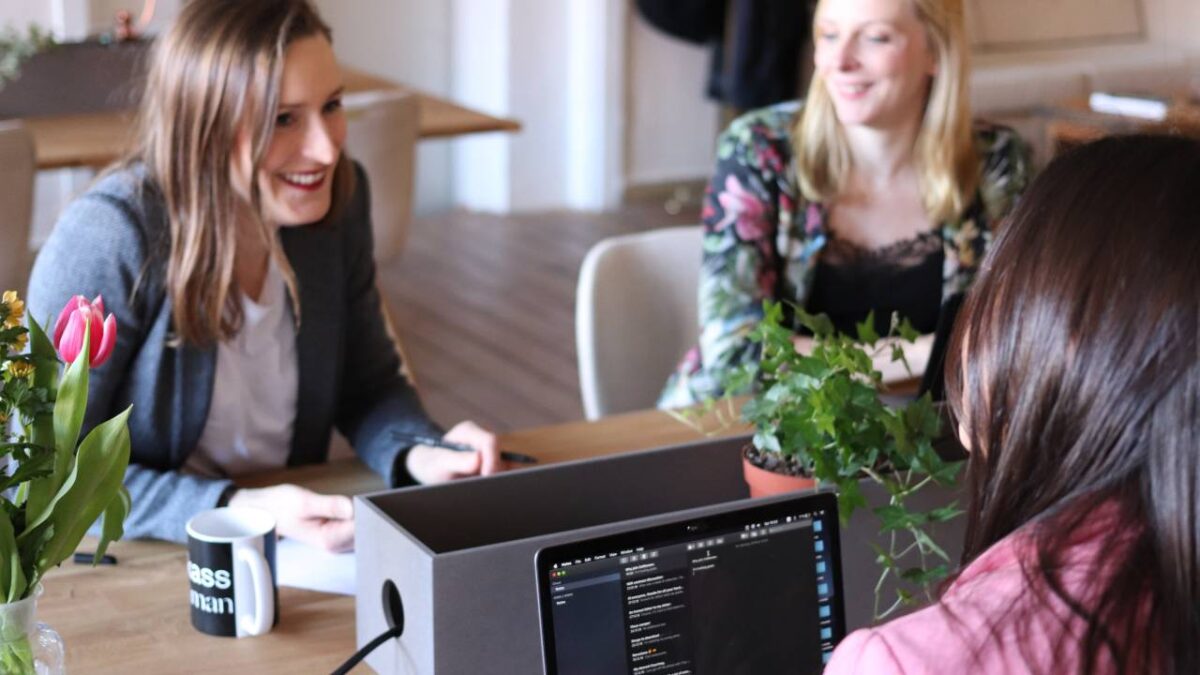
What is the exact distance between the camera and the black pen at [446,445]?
1.93 m

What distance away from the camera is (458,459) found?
1.89 meters

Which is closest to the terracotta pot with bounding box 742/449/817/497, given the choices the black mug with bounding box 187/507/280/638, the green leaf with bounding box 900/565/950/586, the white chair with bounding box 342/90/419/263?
the green leaf with bounding box 900/565/950/586

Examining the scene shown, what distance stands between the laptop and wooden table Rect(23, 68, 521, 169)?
87.2 inches

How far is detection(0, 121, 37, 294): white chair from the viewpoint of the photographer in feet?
10.3

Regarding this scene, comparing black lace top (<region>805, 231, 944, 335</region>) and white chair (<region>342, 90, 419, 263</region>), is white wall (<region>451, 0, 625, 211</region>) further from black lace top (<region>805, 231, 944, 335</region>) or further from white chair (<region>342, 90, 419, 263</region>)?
black lace top (<region>805, 231, 944, 335</region>)

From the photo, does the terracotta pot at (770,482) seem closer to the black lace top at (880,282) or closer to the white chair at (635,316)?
the white chair at (635,316)

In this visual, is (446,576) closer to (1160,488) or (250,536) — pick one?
(250,536)

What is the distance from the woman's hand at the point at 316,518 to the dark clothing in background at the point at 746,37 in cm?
461

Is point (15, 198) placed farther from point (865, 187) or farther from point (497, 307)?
point (497, 307)

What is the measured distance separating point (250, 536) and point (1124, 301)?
0.91 m

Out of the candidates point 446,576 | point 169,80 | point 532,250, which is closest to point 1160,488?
point 446,576

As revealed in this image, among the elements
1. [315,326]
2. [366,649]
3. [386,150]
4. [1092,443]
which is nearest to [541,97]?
[386,150]

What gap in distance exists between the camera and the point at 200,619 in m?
1.52

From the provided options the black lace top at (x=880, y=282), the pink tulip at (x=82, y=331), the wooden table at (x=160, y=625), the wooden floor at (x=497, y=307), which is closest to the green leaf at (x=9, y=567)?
the pink tulip at (x=82, y=331)
